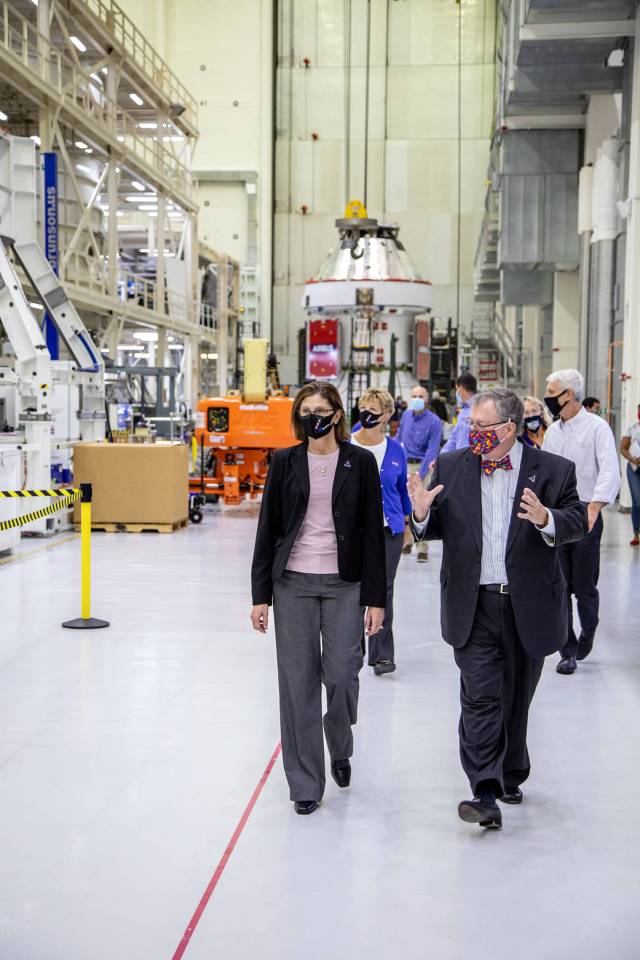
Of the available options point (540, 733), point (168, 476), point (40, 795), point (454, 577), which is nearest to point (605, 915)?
point (454, 577)

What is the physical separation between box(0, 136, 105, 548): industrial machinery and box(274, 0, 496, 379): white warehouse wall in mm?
21793

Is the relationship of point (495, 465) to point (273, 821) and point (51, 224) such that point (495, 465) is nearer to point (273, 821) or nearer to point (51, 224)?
point (273, 821)

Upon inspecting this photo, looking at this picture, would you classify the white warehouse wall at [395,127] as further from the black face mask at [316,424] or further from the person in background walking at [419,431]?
the black face mask at [316,424]

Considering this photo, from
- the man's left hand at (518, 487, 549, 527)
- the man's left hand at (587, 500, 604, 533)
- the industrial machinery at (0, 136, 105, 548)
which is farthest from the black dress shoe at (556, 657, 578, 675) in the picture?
the industrial machinery at (0, 136, 105, 548)

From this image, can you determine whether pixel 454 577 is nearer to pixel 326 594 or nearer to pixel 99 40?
pixel 326 594

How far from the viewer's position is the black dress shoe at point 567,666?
266 inches

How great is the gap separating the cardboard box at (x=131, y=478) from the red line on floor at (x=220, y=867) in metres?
8.54

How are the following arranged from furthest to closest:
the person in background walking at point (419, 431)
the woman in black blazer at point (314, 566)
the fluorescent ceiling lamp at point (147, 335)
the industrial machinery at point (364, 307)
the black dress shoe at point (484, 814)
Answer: the fluorescent ceiling lamp at point (147, 335) < the industrial machinery at point (364, 307) < the person in background walking at point (419, 431) < the woman in black blazer at point (314, 566) < the black dress shoe at point (484, 814)

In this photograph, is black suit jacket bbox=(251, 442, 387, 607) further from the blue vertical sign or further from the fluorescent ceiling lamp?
the fluorescent ceiling lamp

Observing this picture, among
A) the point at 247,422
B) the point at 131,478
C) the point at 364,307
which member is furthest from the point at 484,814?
the point at 364,307

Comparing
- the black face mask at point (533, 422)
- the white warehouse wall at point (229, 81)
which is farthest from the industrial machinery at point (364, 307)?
the black face mask at point (533, 422)

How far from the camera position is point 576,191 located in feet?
67.3

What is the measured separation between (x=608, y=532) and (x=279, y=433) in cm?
513

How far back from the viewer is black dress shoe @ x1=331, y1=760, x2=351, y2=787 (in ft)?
15.1
